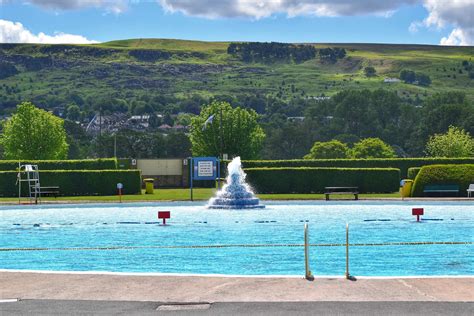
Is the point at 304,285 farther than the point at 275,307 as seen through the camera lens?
Yes

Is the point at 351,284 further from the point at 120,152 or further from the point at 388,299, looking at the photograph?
the point at 120,152

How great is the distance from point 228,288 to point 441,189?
33.9 m

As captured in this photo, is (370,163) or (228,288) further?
(370,163)

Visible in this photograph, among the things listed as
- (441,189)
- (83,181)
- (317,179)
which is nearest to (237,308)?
(441,189)

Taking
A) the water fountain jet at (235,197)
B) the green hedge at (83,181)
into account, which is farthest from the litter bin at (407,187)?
the green hedge at (83,181)

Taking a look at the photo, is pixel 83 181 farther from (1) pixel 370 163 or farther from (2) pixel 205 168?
(1) pixel 370 163

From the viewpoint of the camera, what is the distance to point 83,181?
47.1 meters

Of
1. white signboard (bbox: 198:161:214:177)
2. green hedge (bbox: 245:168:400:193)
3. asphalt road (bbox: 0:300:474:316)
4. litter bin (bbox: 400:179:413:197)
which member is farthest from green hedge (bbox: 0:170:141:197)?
asphalt road (bbox: 0:300:474:316)

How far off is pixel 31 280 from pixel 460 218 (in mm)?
21571

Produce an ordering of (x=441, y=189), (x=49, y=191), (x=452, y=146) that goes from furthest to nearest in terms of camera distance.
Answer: (x=452, y=146)
(x=49, y=191)
(x=441, y=189)

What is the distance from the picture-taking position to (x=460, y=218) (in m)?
29.9

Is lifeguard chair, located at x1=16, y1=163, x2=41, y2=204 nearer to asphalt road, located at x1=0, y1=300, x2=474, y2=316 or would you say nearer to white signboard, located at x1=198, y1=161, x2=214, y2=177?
white signboard, located at x1=198, y1=161, x2=214, y2=177

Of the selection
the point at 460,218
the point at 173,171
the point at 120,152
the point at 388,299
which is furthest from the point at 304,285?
the point at 120,152

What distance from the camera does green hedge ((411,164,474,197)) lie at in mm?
42906
